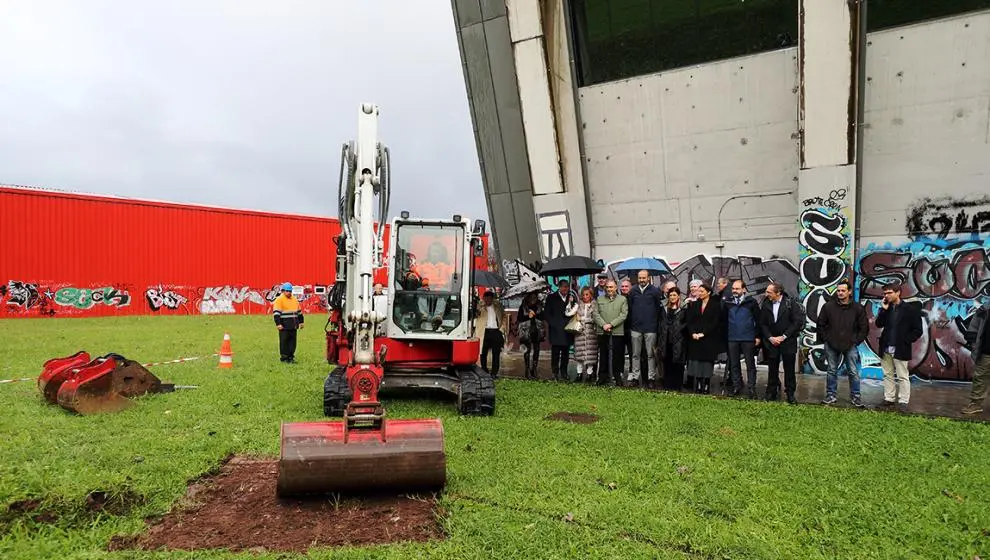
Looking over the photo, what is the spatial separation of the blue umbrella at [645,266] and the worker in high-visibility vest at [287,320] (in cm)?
702

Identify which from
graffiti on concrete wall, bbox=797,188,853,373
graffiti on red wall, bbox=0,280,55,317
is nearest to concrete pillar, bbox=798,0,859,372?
graffiti on concrete wall, bbox=797,188,853,373

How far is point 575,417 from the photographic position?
26.0 ft

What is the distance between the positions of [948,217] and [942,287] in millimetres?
1237

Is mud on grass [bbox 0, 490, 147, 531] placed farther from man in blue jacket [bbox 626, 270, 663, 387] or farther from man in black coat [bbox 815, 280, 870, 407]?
man in black coat [bbox 815, 280, 870, 407]

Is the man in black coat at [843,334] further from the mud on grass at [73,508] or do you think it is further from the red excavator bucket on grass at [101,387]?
the red excavator bucket on grass at [101,387]

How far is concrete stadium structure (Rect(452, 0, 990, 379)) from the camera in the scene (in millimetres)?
10898

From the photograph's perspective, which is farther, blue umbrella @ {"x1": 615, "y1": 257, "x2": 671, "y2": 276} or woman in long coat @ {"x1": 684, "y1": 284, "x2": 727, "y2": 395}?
blue umbrella @ {"x1": 615, "y1": 257, "x2": 671, "y2": 276}

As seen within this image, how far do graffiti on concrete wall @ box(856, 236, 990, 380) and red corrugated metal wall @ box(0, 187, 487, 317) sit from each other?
26.5 metres

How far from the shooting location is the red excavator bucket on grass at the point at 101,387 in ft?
24.3

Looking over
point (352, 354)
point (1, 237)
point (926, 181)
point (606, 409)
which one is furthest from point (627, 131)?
point (1, 237)

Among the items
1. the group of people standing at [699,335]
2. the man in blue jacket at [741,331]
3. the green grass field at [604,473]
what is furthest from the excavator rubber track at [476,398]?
the man in blue jacket at [741,331]

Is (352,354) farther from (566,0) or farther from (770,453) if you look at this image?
(566,0)

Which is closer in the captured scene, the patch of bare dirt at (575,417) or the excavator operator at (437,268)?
the patch of bare dirt at (575,417)

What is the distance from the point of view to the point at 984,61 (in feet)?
34.6
